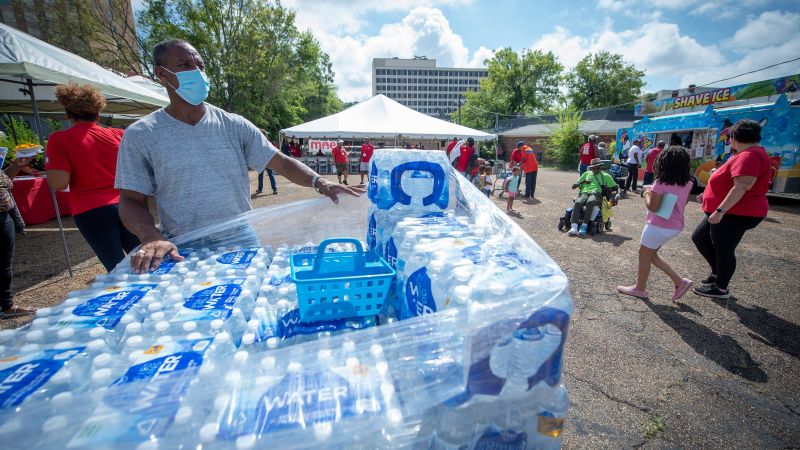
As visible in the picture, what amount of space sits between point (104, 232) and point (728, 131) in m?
14.7

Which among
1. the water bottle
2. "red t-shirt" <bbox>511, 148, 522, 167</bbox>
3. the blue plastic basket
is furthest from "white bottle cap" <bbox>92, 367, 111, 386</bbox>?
"red t-shirt" <bbox>511, 148, 522, 167</bbox>

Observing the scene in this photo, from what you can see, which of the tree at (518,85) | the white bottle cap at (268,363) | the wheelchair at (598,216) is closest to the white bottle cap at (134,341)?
the white bottle cap at (268,363)

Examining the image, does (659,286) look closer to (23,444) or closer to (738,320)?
(738,320)

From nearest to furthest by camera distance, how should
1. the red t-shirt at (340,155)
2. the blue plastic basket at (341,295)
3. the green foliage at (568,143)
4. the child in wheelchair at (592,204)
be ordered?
the blue plastic basket at (341,295) < the child in wheelchair at (592,204) < the red t-shirt at (340,155) < the green foliage at (568,143)

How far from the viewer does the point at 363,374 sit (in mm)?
928

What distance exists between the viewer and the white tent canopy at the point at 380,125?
12.1 meters

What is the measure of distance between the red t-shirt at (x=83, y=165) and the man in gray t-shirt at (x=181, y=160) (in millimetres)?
1248

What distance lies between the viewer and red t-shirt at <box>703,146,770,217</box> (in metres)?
3.27

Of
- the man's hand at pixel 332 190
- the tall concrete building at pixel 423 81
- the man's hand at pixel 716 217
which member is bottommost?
the man's hand at pixel 716 217

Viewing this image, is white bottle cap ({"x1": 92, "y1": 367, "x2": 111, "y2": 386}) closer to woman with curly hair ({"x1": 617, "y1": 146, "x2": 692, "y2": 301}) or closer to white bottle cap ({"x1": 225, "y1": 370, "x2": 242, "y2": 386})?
white bottle cap ({"x1": 225, "y1": 370, "x2": 242, "y2": 386})

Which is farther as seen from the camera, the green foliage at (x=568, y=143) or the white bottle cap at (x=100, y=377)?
the green foliage at (x=568, y=143)

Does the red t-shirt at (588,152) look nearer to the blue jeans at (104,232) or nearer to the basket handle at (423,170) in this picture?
the basket handle at (423,170)

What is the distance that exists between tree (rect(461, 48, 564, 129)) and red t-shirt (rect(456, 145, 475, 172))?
3604 centimetres

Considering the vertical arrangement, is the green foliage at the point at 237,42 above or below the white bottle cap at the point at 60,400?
above
